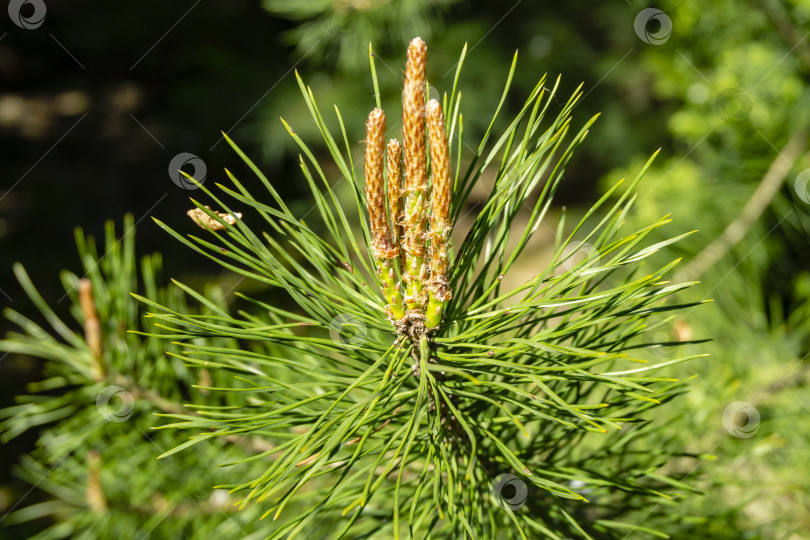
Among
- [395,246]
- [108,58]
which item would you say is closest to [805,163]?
[395,246]

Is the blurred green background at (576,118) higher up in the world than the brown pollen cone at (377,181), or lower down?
higher up

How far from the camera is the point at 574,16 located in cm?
311

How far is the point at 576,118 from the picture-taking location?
2707 mm

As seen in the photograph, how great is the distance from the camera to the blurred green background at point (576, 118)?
0.88m

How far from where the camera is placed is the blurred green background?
885 millimetres

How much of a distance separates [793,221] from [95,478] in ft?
4.37

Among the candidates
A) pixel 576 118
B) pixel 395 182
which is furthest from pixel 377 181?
pixel 576 118

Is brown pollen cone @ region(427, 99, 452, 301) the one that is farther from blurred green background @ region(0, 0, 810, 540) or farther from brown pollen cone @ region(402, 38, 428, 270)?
blurred green background @ region(0, 0, 810, 540)

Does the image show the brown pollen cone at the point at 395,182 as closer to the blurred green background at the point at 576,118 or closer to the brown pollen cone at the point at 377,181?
the brown pollen cone at the point at 377,181

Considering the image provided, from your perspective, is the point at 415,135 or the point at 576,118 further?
the point at 576,118

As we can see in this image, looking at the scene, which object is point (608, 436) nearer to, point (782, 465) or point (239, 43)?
point (782, 465)

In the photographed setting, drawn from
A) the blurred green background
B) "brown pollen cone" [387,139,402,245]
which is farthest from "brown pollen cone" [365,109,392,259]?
the blurred green background

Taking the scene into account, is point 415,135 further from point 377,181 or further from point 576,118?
point 576,118

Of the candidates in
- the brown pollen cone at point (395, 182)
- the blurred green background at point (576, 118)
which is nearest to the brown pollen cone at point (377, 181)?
the brown pollen cone at point (395, 182)
